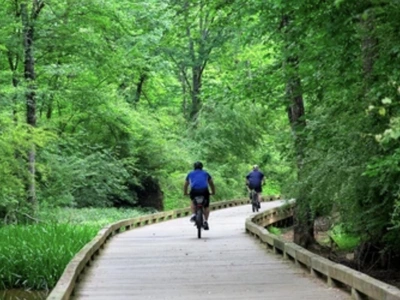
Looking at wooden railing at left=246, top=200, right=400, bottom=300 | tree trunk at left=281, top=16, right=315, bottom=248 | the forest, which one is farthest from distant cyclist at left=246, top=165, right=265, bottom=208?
wooden railing at left=246, top=200, right=400, bottom=300

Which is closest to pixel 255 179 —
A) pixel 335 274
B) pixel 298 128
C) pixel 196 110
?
pixel 298 128

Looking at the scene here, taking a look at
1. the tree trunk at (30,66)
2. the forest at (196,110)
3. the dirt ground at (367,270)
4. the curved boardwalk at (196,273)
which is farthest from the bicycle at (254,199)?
the curved boardwalk at (196,273)

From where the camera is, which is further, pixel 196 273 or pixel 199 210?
pixel 199 210

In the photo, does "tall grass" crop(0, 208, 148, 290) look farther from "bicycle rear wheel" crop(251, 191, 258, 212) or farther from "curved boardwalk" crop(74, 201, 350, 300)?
"bicycle rear wheel" crop(251, 191, 258, 212)

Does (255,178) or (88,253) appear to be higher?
(255,178)

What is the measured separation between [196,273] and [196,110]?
34.0 meters

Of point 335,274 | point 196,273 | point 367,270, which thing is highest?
point 335,274

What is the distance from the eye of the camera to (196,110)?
4366cm

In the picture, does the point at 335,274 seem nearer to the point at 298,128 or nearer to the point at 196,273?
the point at 196,273

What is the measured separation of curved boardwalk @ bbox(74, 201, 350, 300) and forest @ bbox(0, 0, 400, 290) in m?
1.14

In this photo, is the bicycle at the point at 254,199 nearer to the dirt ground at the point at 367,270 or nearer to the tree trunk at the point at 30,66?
the tree trunk at the point at 30,66

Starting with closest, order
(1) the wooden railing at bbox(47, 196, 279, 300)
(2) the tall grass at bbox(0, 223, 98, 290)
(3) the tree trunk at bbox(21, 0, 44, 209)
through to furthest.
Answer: (1) the wooden railing at bbox(47, 196, 279, 300) < (2) the tall grass at bbox(0, 223, 98, 290) < (3) the tree trunk at bbox(21, 0, 44, 209)

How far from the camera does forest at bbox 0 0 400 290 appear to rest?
8.70 metres

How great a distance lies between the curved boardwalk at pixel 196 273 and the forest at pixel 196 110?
1143 mm
